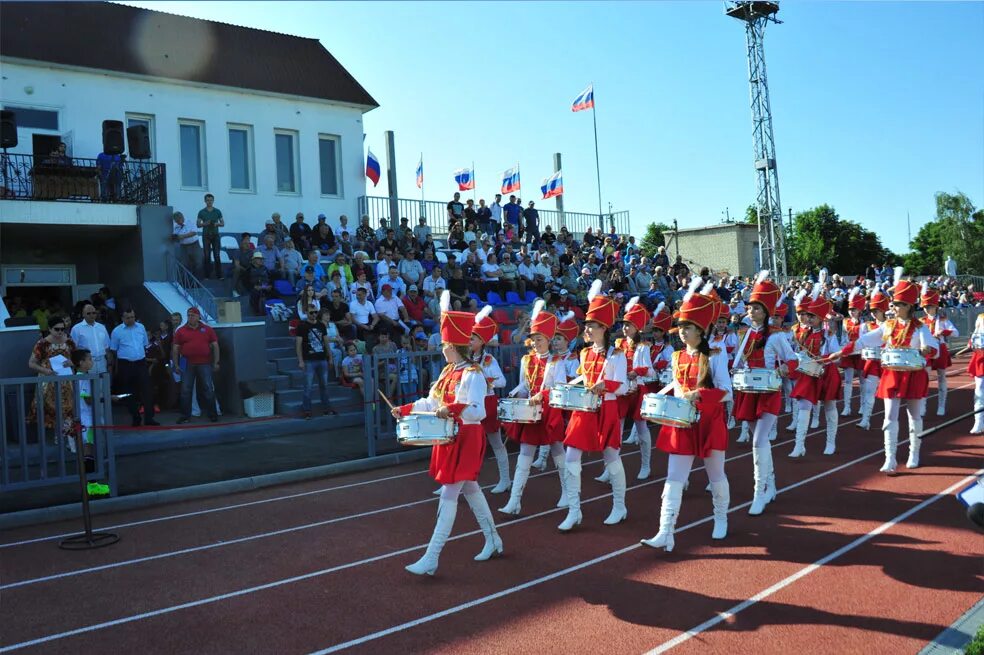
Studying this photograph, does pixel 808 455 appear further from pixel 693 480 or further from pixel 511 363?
pixel 511 363

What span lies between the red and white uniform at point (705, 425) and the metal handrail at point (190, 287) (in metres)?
10.5

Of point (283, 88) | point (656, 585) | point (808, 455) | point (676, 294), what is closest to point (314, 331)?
point (808, 455)

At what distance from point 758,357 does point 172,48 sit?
19.0 m

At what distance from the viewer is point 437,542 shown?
6430 mm

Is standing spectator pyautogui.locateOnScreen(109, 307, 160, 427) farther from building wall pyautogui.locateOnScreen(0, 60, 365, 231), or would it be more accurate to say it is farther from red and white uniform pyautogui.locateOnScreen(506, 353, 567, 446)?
building wall pyautogui.locateOnScreen(0, 60, 365, 231)

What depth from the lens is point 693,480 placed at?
988 cm

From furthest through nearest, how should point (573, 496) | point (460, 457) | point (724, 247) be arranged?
point (724, 247)
point (573, 496)
point (460, 457)

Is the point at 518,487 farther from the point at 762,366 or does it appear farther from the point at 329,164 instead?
the point at 329,164

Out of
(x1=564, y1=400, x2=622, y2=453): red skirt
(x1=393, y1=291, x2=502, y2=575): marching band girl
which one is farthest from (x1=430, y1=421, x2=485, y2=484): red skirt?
(x1=564, y1=400, x2=622, y2=453): red skirt

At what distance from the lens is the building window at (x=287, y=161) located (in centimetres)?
2305

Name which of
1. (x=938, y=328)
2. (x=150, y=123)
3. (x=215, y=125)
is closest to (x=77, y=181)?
(x=150, y=123)

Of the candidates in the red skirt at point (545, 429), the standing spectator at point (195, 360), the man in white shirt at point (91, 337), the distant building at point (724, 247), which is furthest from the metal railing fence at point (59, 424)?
the distant building at point (724, 247)

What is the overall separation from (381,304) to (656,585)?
10789 millimetres

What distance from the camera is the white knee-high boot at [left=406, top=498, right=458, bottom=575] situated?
21.1 feet
